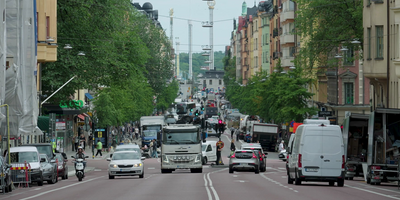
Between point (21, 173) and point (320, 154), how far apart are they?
12.1 metres

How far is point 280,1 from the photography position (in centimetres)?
9375

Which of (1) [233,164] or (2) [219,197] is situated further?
(1) [233,164]

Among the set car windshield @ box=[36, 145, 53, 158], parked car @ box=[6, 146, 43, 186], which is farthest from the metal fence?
car windshield @ box=[36, 145, 53, 158]

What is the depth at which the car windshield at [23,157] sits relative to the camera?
1163 inches

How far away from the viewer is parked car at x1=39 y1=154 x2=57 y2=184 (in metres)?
30.6

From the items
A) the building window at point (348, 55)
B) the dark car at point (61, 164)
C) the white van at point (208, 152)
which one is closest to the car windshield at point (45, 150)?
the dark car at point (61, 164)

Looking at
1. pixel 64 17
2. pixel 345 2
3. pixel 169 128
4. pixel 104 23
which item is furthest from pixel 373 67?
pixel 64 17

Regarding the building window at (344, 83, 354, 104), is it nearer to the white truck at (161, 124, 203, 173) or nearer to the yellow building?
the white truck at (161, 124, 203, 173)

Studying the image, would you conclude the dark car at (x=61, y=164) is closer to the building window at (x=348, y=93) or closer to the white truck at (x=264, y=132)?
the building window at (x=348, y=93)

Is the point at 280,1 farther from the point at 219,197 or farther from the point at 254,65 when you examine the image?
the point at 219,197

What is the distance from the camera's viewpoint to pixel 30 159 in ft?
97.1

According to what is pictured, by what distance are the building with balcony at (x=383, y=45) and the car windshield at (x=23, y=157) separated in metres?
19.9

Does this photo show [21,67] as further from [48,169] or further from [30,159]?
[30,159]

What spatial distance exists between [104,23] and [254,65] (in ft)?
283
